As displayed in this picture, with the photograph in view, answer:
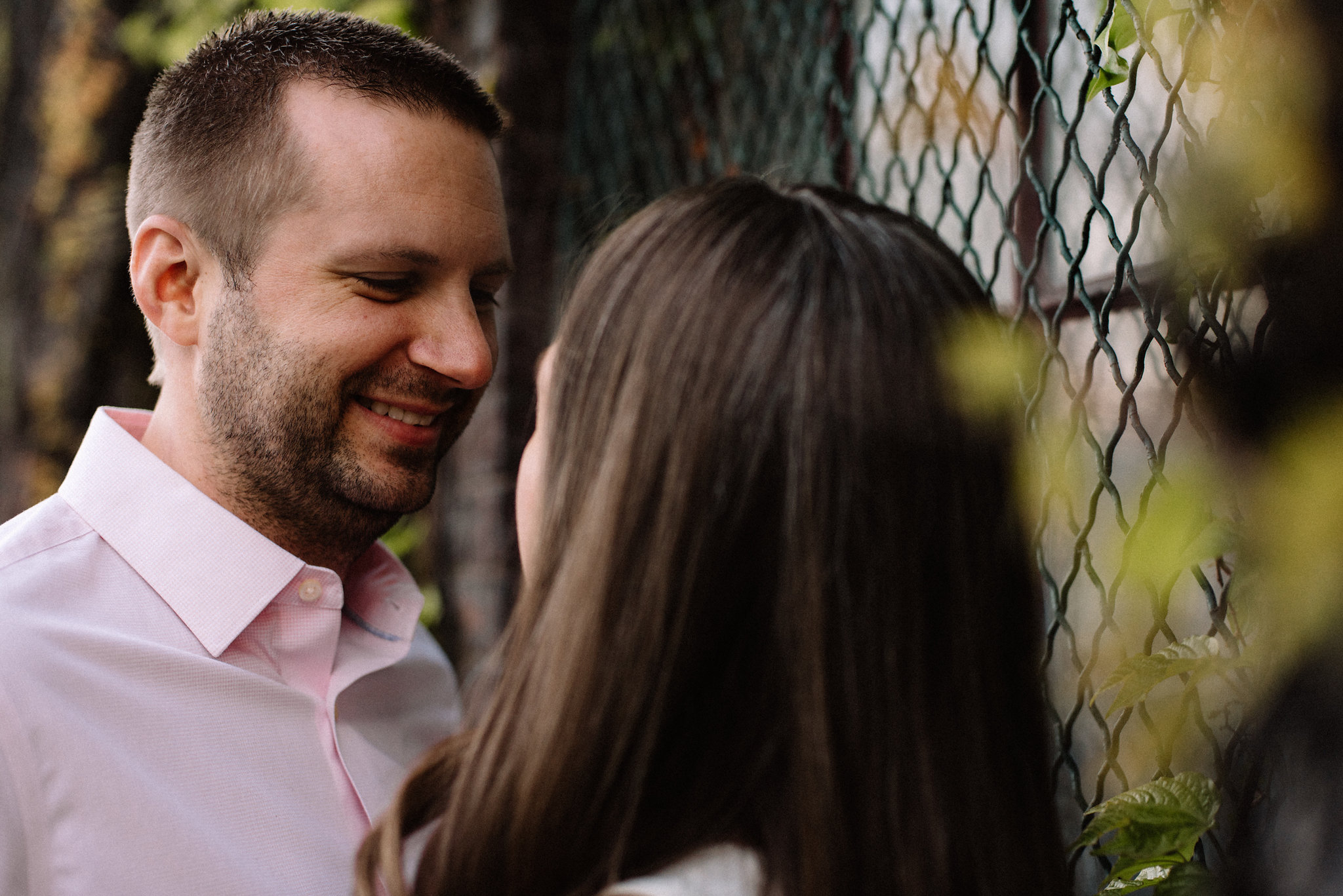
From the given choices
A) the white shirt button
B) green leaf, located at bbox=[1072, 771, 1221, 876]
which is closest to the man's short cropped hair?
the white shirt button

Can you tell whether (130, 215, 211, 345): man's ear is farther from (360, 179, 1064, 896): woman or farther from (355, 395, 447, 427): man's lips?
(360, 179, 1064, 896): woman

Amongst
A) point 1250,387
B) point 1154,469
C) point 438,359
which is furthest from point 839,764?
point 438,359

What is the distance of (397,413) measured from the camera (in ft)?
6.19

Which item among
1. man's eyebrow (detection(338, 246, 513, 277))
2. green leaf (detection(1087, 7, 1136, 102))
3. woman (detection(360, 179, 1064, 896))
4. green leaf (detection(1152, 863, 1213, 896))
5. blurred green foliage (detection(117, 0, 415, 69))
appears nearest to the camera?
woman (detection(360, 179, 1064, 896))

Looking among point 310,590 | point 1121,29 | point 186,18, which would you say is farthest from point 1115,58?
point 186,18

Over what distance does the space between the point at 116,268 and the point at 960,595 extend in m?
3.86

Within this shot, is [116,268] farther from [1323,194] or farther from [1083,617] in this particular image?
[1323,194]

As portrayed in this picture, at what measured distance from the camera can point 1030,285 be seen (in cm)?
204

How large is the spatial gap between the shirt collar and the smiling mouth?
0.30 m

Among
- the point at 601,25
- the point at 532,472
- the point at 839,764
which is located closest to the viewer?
the point at 839,764

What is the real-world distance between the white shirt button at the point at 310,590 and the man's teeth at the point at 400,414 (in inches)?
12.8

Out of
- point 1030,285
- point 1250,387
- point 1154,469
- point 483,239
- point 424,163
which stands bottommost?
point 1154,469

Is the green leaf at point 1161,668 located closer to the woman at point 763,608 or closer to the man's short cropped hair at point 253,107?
the woman at point 763,608

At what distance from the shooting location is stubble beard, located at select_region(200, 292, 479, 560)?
180 centimetres
